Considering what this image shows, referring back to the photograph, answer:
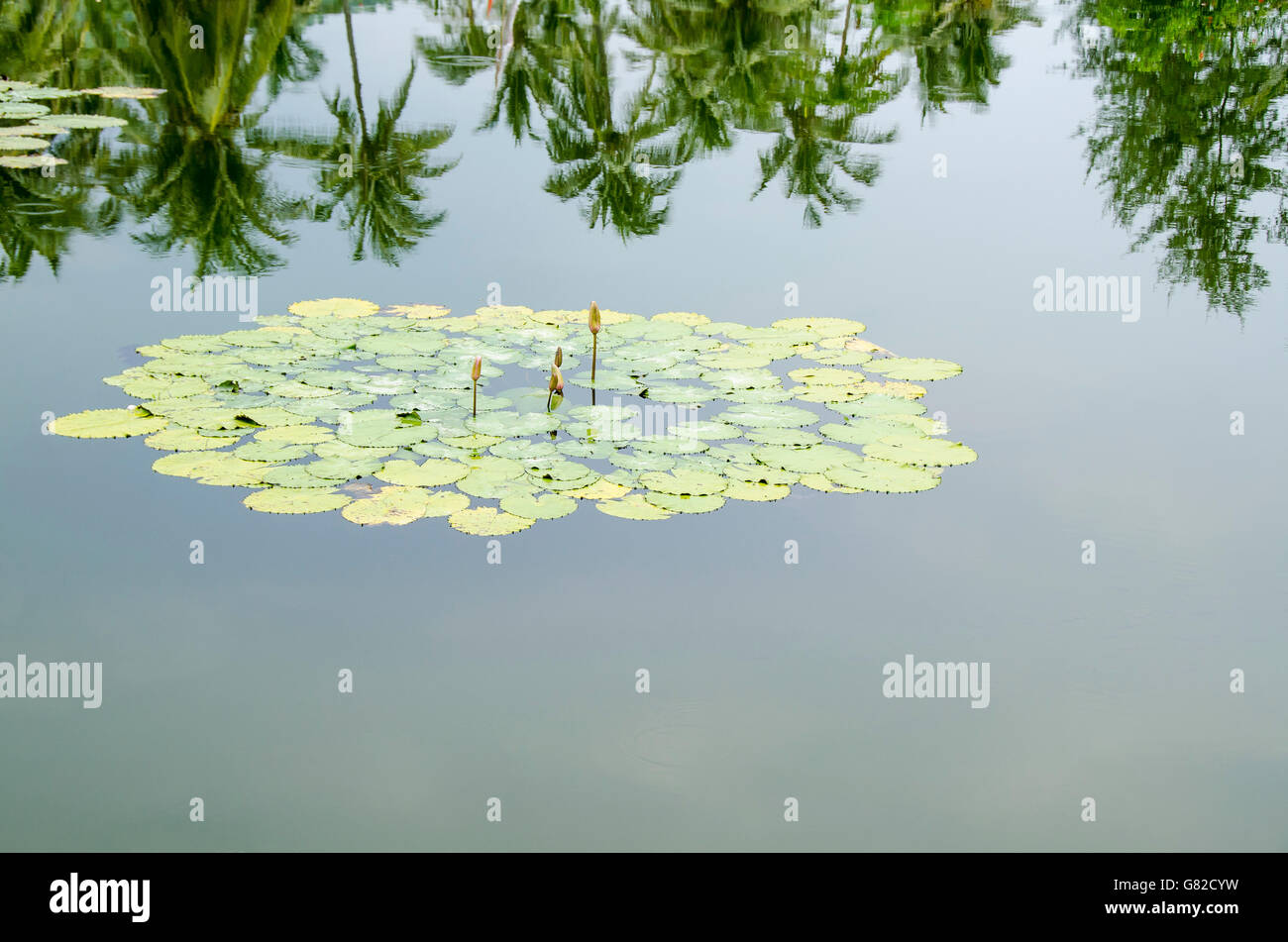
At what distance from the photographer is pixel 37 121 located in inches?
370

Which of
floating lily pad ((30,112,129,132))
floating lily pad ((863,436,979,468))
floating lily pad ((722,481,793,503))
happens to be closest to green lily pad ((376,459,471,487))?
floating lily pad ((722,481,793,503))

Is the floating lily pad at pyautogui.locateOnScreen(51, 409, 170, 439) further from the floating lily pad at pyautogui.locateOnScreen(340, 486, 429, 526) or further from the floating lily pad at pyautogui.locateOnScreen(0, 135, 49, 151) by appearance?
the floating lily pad at pyautogui.locateOnScreen(0, 135, 49, 151)

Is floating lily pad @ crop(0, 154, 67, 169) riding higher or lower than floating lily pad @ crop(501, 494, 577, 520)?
higher

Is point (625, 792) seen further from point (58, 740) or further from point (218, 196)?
point (218, 196)

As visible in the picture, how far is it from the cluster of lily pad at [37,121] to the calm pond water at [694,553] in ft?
0.62

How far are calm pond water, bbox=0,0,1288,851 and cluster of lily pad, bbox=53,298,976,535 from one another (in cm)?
13

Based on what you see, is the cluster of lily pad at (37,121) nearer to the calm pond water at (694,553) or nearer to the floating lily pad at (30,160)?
the floating lily pad at (30,160)

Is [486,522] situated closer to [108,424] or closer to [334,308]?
[108,424]

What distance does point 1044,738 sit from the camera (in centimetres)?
339

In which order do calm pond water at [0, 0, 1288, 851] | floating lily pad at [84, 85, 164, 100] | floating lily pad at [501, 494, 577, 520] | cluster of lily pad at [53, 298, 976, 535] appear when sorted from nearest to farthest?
calm pond water at [0, 0, 1288, 851]
floating lily pad at [501, 494, 577, 520]
cluster of lily pad at [53, 298, 976, 535]
floating lily pad at [84, 85, 164, 100]

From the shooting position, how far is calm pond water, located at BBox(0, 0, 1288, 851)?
313 centimetres

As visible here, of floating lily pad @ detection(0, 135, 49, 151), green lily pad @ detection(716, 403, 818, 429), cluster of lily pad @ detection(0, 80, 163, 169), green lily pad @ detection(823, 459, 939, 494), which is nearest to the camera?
green lily pad @ detection(823, 459, 939, 494)

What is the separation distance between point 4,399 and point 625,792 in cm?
329
